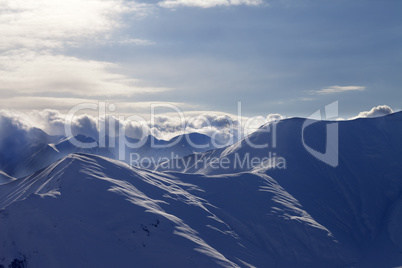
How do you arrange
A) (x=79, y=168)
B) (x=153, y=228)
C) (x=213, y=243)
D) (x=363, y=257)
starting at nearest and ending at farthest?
(x=153, y=228)
(x=213, y=243)
(x=79, y=168)
(x=363, y=257)

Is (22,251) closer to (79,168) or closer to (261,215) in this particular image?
(79,168)

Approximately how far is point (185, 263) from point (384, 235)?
112 metres

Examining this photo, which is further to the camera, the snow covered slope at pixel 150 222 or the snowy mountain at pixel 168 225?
the snowy mountain at pixel 168 225

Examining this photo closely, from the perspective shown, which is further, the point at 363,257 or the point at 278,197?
the point at 278,197

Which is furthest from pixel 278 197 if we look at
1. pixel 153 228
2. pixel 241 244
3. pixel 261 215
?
pixel 153 228

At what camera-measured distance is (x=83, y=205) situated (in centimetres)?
13012

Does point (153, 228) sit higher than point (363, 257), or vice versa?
point (153, 228)

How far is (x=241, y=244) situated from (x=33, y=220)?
66.4 m

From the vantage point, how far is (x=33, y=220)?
386 ft

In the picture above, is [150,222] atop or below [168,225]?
atop

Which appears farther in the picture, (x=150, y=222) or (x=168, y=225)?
(x=168, y=225)

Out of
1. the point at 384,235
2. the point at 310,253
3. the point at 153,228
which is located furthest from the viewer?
→ the point at 384,235

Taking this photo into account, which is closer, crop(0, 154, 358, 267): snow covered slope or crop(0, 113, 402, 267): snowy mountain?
crop(0, 154, 358, 267): snow covered slope

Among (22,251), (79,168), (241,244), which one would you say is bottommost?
(241,244)
